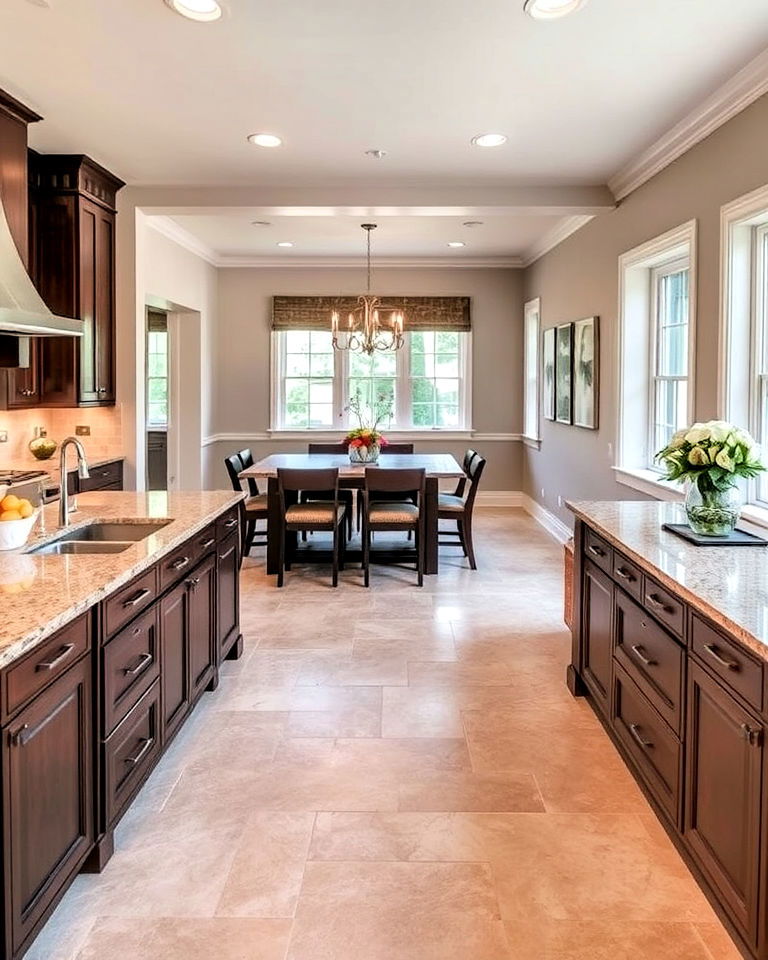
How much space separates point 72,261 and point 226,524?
2399 mm

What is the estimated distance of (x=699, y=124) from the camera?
13.0 ft

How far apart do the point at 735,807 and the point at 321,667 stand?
2450 millimetres

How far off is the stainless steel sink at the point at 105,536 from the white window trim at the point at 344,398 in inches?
232

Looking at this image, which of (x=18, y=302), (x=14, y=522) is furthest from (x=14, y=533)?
(x=18, y=302)

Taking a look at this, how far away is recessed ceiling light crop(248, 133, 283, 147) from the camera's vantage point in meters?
4.39

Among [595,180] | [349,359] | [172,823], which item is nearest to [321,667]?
[172,823]

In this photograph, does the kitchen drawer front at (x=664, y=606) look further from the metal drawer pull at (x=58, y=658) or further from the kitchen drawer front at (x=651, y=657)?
the metal drawer pull at (x=58, y=658)

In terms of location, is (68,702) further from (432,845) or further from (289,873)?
(432,845)

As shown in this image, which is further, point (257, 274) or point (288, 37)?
point (257, 274)

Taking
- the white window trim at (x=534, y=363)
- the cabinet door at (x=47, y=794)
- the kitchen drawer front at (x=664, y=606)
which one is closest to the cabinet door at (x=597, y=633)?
the kitchen drawer front at (x=664, y=606)

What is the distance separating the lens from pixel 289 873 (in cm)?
228

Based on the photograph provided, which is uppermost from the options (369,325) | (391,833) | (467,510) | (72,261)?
(72,261)

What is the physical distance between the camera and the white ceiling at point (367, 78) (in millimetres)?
3039

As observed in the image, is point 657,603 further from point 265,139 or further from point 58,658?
point 265,139
